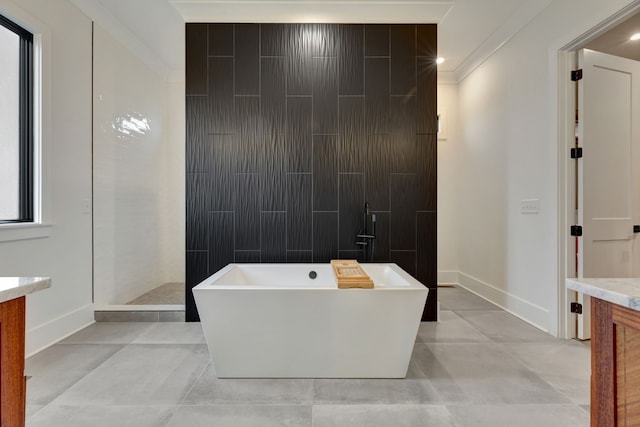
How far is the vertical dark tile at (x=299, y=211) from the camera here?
322 cm

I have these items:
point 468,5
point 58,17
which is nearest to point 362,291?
point 468,5

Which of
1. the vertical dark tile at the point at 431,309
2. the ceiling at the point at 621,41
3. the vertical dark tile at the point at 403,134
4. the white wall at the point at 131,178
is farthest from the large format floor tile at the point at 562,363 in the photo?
the white wall at the point at 131,178

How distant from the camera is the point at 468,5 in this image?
3055 mm

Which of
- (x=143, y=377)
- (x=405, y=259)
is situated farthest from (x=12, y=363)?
(x=405, y=259)

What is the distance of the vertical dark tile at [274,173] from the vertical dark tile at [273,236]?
0.27 feet

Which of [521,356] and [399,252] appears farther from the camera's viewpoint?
[399,252]

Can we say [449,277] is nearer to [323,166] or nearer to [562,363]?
[562,363]

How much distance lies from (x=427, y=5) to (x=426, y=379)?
302cm

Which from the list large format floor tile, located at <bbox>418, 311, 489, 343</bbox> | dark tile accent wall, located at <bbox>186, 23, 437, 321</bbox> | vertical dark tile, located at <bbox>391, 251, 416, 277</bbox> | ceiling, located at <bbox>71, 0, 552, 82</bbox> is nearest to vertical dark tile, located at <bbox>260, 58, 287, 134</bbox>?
dark tile accent wall, located at <bbox>186, 23, 437, 321</bbox>

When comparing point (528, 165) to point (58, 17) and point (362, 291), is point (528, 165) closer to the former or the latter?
point (362, 291)

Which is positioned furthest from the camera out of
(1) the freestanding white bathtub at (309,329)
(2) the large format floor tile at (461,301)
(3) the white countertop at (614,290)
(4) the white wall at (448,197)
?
(4) the white wall at (448,197)

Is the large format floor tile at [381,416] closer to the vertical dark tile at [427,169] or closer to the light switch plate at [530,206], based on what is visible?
the vertical dark tile at [427,169]

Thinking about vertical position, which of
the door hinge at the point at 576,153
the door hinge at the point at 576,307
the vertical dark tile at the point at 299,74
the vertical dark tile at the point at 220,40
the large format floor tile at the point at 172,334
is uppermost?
the vertical dark tile at the point at 220,40

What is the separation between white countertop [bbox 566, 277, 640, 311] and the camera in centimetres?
81
